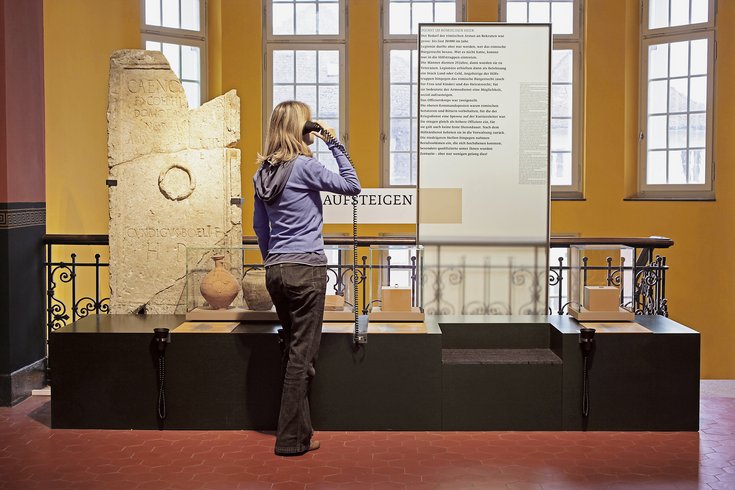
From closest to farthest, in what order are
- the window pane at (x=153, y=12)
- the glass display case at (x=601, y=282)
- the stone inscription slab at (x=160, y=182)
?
the glass display case at (x=601, y=282) < the stone inscription slab at (x=160, y=182) < the window pane at (x=153, y=12)

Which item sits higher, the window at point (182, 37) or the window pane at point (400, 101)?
the window at point (182, 37)

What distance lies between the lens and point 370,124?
9688mm

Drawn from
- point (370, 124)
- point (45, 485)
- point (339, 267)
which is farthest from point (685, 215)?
point (45, 485)

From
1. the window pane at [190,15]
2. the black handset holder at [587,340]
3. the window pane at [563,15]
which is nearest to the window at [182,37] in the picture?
the window pane at [190,15]

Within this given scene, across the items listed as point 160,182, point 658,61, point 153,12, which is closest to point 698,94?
point 658,61

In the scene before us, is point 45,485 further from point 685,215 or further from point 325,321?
point 685,215

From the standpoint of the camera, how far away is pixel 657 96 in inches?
375

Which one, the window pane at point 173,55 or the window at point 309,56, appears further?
the window at point 309,56

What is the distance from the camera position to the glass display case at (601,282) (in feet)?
17.4

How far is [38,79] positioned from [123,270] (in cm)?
140

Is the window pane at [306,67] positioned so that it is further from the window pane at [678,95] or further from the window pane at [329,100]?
the window pane at [678,95]

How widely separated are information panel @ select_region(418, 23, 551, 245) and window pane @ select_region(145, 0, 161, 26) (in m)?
4.54

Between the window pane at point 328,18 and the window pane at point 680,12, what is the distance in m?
3.56

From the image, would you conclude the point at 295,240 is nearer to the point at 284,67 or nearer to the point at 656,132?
the point at 284,67
